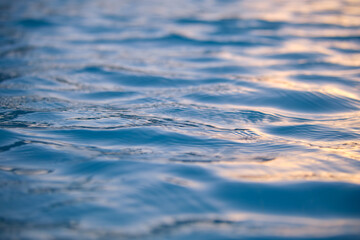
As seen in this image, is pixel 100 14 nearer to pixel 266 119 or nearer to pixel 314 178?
pixel 266 119

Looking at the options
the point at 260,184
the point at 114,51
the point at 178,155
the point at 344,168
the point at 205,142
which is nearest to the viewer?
the point at 260,184

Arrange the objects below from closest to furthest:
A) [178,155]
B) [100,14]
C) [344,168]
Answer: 1. [344,168]
2. [178,155]
3. [100,14]

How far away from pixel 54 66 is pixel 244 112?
8.21 feet

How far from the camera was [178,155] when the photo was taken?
6.60 ft

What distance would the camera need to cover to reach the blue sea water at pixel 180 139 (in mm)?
1477

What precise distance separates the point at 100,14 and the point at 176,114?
5656 mm

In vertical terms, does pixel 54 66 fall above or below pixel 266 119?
above

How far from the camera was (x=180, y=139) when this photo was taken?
2211 millimetres

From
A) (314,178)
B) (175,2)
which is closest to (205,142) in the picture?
(314,178)

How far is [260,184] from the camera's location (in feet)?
5.65

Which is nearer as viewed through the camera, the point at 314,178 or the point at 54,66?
the point at 314,178

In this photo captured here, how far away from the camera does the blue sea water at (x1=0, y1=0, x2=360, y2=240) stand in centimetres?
148

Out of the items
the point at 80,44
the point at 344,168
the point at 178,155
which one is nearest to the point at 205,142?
the point at 178,155

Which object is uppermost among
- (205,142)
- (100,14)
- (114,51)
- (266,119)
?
(100,14)
